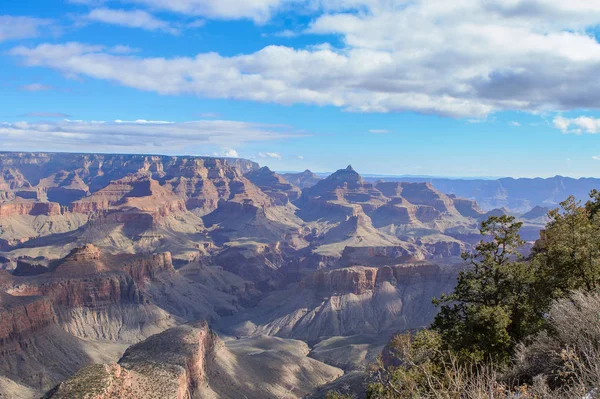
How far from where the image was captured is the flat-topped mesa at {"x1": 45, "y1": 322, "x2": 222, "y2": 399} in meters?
55.5

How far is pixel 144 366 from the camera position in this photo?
7331 centimetres

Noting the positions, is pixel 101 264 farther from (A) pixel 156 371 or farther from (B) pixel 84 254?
(A) pixel 156 371

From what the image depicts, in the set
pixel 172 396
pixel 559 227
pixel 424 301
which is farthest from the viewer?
pixel 424 301

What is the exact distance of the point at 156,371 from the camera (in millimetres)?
72562

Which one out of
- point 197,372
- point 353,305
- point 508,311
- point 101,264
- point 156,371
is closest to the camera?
point 508,311

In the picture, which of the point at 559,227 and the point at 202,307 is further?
the point at 202,307

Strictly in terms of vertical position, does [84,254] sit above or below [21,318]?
above

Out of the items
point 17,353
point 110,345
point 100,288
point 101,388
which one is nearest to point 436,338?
point 101,388

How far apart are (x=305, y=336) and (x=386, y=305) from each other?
35.2m

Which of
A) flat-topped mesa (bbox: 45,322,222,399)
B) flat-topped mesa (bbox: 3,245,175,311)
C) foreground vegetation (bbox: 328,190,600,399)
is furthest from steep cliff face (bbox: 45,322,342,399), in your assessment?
flat-topped mesa (bbox: 3,245,175,311)

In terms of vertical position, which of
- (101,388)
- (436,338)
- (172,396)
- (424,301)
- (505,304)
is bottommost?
(424,301)

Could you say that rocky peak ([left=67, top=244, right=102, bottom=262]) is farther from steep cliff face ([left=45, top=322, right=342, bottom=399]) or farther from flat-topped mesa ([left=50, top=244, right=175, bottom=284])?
steep cliff face ([left=45, top=322, right=342, bottom=399])

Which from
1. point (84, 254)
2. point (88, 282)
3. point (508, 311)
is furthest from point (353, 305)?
point (508, 311)

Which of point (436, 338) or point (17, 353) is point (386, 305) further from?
point (436, 338)
